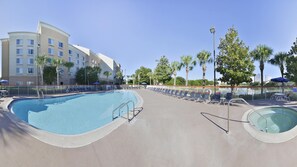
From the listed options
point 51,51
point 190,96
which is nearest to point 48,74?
point 51,51

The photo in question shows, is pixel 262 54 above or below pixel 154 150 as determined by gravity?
above

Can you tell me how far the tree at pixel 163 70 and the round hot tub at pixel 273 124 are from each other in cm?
4684

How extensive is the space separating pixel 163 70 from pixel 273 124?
49.6 m

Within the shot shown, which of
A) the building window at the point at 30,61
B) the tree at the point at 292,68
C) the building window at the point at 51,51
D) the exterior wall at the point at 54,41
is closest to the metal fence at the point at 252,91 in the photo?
the tree at the point at 292,68

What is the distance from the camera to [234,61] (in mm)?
15211

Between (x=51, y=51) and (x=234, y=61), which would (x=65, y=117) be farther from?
(x=51, y=51)

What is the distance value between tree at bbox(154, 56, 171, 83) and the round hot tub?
154 ft

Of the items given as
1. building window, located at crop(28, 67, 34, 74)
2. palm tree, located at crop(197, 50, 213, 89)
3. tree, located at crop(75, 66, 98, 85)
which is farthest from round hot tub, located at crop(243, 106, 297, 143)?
tree, located at crop(75, 66, 98, 85)

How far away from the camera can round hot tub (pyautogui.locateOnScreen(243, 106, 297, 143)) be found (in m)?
6.12

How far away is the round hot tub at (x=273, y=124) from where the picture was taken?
6125 millimetres

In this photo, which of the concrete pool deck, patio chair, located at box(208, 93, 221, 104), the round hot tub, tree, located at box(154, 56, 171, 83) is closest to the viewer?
the concrete pool deck

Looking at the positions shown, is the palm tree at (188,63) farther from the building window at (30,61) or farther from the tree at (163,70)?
the building window at (30,61)

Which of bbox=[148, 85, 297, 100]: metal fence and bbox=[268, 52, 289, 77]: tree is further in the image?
bbox=[268, 52, 289, 77]: tree

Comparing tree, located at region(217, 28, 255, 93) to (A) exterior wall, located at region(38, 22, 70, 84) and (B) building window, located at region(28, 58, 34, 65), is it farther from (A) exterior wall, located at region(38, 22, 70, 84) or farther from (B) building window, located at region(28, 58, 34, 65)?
(B) building window, located at region(28, 58, 34, 65)
